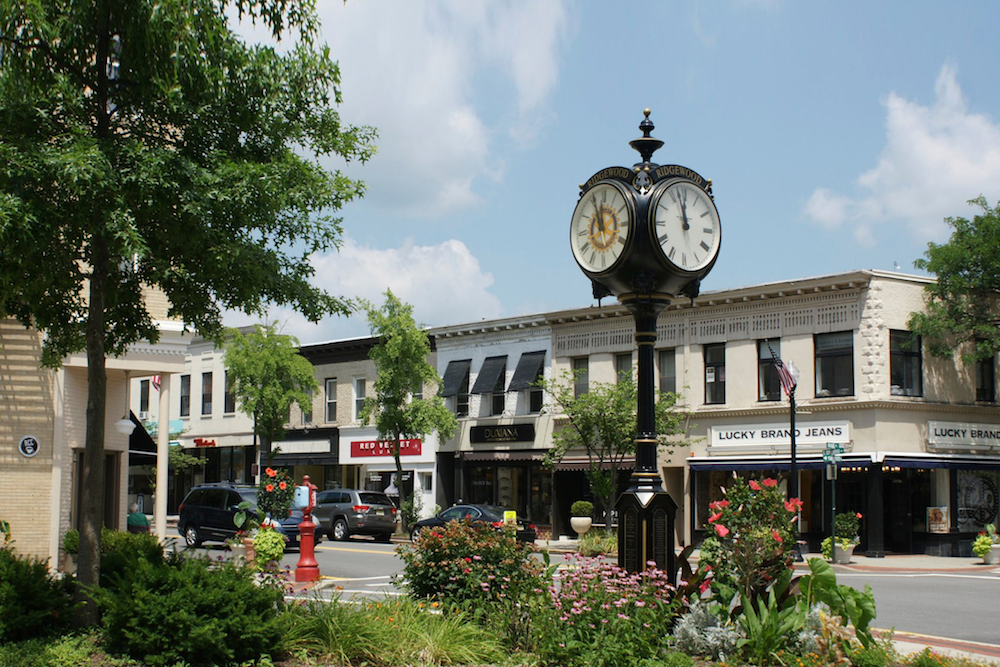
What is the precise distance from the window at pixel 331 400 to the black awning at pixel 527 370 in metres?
11.1

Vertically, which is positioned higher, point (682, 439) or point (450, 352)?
point (450, 352)

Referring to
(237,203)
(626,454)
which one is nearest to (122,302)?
(237,203)

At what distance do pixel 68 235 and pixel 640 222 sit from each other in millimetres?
5360

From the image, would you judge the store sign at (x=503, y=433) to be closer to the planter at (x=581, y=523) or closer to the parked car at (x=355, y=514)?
the parked car at (x=355, y=514)

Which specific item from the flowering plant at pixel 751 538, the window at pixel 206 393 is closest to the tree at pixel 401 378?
the window at pixel 206 393

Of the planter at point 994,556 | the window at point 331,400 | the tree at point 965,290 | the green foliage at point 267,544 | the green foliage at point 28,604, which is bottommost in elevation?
the planter at point 994,556

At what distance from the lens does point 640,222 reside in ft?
33.6

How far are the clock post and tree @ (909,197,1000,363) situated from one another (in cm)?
2303

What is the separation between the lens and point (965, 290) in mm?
31500

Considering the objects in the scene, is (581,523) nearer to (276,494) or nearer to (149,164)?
(276,494)

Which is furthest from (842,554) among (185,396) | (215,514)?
(185,396)

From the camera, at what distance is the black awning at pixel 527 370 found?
1606 inches

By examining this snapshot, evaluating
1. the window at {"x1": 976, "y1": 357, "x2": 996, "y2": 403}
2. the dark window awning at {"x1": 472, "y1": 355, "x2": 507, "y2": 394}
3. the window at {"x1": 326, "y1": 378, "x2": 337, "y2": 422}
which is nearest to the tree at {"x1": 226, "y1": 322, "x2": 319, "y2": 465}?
the window at {"x1": 326, "y1": 378, "x2": 337, "y2": 422}

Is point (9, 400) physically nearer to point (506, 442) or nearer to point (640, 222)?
point (640, 222)
